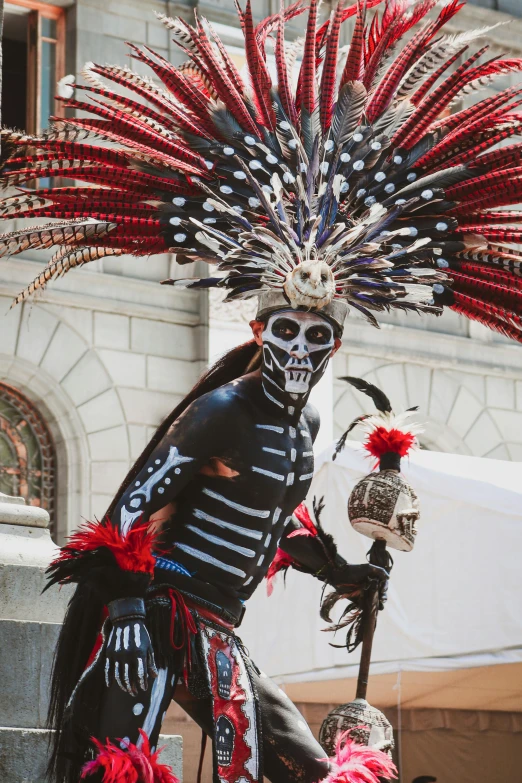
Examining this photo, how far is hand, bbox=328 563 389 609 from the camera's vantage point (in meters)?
5.06

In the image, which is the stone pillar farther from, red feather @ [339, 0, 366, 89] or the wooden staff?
red feather @ [339, 0, 366, 89]

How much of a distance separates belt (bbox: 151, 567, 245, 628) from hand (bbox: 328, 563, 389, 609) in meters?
0.78

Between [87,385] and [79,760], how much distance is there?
1053 centimetres

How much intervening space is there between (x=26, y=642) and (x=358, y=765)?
1.33 metres

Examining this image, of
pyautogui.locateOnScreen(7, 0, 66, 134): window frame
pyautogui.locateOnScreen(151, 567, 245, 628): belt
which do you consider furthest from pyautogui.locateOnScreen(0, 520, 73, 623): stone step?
pyautogui.locateOnScreen(7, 0, 66, 134): window frame

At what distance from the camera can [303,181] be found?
465cm

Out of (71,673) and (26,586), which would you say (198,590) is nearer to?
(71,673)

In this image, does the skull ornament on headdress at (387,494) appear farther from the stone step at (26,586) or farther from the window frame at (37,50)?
the window frame at (37,50)


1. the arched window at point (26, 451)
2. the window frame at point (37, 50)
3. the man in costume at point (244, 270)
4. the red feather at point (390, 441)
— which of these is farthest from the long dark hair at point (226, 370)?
the window frame at point (37, 50)

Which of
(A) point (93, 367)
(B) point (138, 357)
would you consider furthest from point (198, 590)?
(B) point (138, 357)

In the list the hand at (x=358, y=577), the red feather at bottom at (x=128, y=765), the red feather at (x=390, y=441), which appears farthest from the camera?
the red feather at (x=390, y=441)

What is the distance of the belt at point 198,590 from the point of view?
430cm

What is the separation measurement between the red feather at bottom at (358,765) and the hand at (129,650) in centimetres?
68

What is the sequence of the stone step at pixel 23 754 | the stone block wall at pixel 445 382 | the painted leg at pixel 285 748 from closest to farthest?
the painted leg at pixel 285 748 < the stone step at pixel 23 754 < the stone block wall at pixel 445 382
